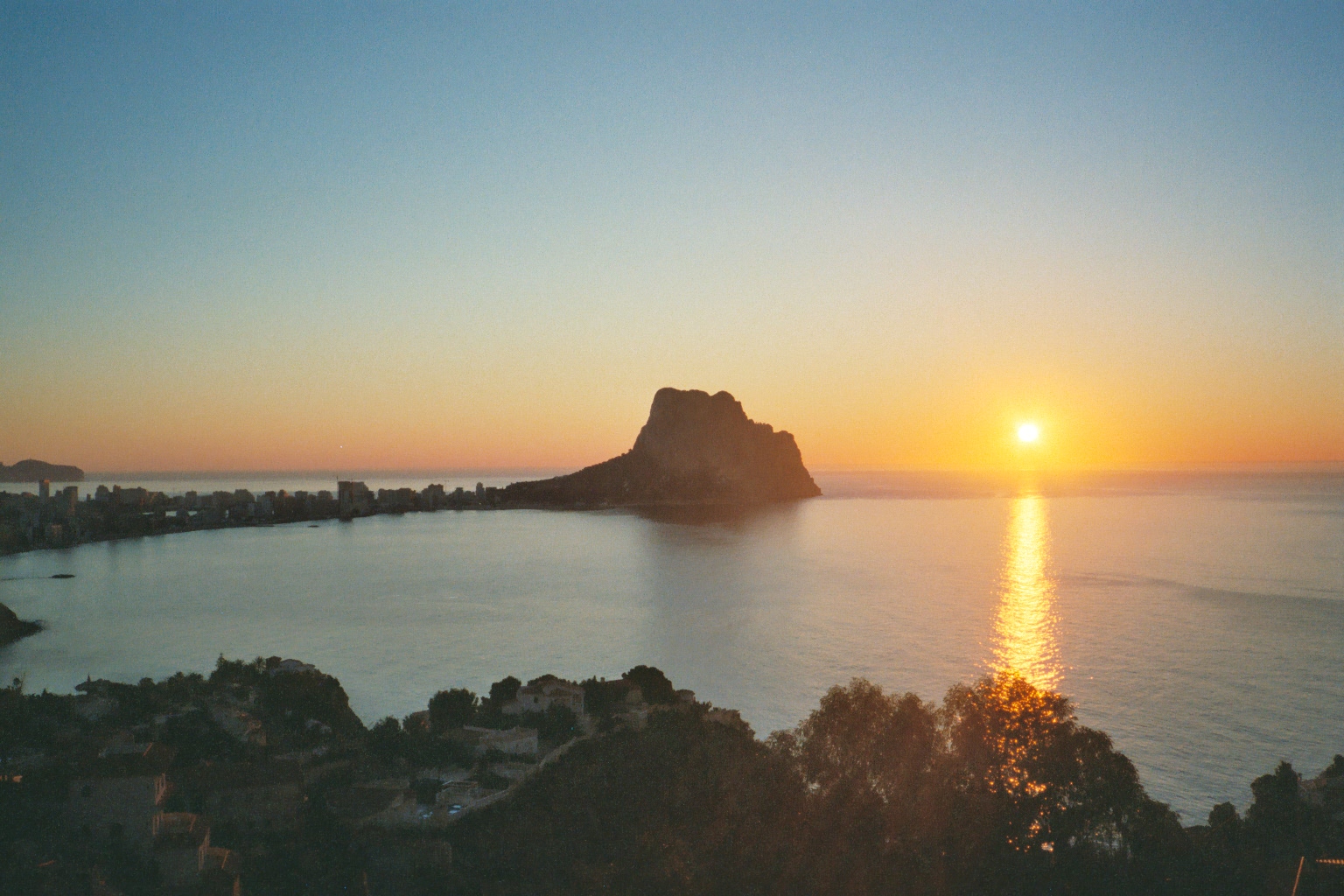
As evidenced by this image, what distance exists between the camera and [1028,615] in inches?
1796

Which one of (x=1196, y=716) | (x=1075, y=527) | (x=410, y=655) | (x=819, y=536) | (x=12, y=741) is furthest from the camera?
(x=1075, y=527)

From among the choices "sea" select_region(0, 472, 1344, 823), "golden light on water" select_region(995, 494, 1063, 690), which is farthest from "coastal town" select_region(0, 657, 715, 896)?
"golden light on water" select_region(995, 494, 1063, 690)

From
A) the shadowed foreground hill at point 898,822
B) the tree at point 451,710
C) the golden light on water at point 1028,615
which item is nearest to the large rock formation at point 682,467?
the golden light on water at point 1028,615

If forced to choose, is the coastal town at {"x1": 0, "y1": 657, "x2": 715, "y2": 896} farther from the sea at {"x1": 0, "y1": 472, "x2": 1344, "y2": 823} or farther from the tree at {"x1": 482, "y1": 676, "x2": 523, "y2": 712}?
the sea at {"x1": 0, "y1": 472, "x2": 1344, "y2": 823}

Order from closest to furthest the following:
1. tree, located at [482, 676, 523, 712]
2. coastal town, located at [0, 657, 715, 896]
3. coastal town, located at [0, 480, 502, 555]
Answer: coastal town, located at [0, 657, 715, 896], tree, located at [482, 676, 523, 712], coastal town, located at [0, 480, 502, 555]

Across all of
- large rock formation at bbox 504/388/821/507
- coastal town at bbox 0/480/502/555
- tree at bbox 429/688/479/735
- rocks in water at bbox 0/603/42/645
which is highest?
large rock formation at bbox 504/388/821/507

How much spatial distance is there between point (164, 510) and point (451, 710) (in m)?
119

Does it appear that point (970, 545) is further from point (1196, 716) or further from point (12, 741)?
point (12, 741)

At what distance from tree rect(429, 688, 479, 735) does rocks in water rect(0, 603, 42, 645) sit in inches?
1257

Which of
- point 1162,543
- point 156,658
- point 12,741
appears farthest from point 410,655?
point 1162,543

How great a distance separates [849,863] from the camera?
14.6 metres

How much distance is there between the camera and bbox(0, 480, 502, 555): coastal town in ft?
313

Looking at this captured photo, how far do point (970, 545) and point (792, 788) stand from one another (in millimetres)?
71197

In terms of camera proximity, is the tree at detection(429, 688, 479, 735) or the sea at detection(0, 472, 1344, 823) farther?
the sea at detection(0, 472, 1344, 823)
